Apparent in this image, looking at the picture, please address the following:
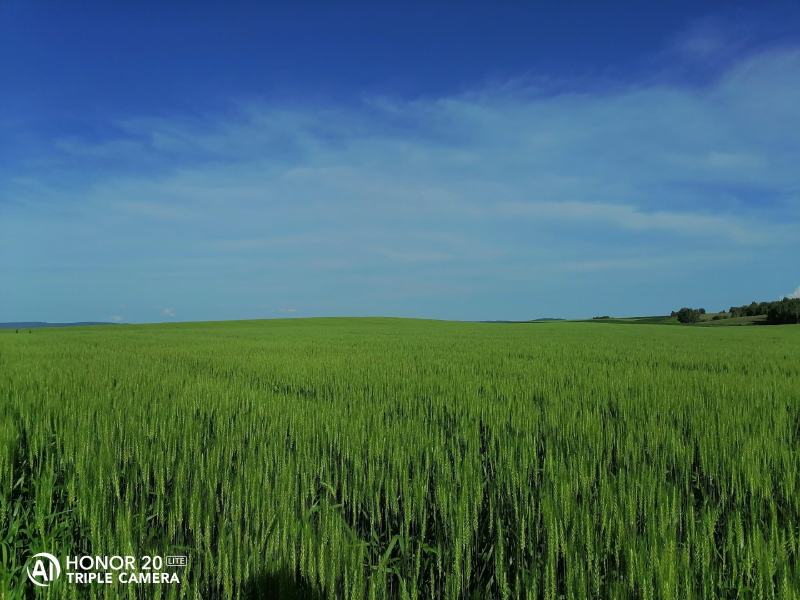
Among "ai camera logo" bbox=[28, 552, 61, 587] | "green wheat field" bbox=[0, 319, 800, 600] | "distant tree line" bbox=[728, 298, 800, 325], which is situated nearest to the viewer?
"green wheat field" bbox=[0, 319, 800, 600]

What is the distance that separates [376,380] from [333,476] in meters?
3.62

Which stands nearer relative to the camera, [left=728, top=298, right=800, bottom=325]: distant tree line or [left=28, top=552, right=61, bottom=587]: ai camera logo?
[left=28, top=552, right=61, bottom=587]: ai camera logo

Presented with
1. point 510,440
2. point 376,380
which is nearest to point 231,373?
Result: point 376,380

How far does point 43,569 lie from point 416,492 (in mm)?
1664

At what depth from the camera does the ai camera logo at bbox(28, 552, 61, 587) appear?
211 centimetres

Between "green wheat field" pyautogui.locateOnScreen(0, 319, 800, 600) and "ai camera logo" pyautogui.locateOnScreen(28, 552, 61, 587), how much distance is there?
6 centimetres

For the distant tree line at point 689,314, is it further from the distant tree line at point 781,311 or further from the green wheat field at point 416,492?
the green wheat field at point 416,492

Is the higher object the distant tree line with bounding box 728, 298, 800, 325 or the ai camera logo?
the distant tree line with bounding box 728, 298, 800, 325

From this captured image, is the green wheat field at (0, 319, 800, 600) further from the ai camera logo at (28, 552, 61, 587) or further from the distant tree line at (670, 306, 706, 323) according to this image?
the distant tree line at (670, 306, 706, 323)

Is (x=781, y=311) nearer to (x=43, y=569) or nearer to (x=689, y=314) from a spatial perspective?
(x=689, y=314)

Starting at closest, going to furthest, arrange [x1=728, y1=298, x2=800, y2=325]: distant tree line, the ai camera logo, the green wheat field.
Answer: the green wheat field → the ai camera logo → [x1=728, y1=298, x2=800, y2=325]: distant tree line

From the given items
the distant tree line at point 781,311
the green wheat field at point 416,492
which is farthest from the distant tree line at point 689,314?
the green wheat field at point 416,492

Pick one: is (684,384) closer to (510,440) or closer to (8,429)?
(510,440)

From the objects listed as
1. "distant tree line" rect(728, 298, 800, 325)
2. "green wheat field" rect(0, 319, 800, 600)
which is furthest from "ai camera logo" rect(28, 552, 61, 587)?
"distant tree line" rect(728, 298, 800, 325)
